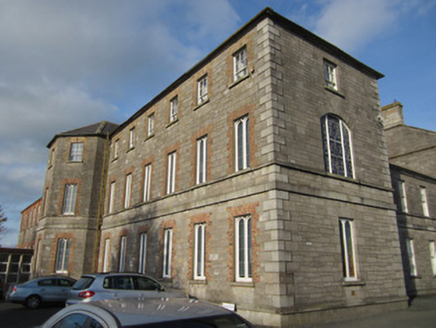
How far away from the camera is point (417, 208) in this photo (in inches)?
874

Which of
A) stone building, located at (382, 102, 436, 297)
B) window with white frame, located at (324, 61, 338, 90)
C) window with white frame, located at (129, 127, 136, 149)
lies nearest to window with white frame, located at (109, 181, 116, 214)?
window with white frame, located at (129, 127, 136, 149)

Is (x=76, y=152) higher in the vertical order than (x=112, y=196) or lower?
higher

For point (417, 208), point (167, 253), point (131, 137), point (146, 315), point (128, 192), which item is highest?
point (131, 137)

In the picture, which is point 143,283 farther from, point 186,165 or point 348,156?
point 348,156

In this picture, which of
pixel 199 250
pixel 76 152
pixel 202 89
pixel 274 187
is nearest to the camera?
pixel 274 187

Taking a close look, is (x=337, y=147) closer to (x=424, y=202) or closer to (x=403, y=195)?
(x=403, y=195)

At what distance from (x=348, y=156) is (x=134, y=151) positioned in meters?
13.3

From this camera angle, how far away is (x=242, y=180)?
41.7 feet

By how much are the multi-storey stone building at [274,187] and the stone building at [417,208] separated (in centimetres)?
668

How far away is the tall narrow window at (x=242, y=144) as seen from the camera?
1314 cm

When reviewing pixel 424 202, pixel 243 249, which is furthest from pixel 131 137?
pixel 424 202

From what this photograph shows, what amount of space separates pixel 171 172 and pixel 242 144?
5.66 m

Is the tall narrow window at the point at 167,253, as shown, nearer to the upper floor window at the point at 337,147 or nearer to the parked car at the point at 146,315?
the upper floor window at the point at 337,147

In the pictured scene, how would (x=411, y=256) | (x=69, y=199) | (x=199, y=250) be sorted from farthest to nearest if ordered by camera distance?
(x=69, y=199)
(x=411, y=256)
(x=199, y=250)
